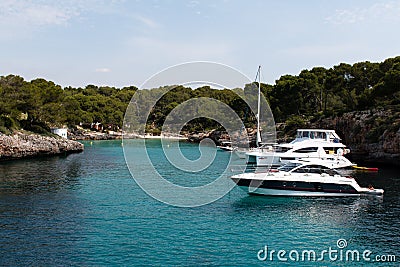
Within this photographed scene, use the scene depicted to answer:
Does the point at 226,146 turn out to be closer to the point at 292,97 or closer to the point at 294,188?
the point at 292,97

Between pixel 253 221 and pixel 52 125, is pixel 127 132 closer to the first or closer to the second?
pixel 52 125

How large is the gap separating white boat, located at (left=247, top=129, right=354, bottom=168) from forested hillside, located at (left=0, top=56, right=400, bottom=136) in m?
12.1

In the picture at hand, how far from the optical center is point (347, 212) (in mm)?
29656

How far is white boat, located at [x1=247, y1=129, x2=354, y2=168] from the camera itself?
4834 cm

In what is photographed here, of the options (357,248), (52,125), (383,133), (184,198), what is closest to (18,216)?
(184,198)

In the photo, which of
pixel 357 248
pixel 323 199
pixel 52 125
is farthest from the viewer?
pixel 52 125

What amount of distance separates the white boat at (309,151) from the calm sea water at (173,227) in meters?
9.84

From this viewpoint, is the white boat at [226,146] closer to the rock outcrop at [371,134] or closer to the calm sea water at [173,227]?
the rock outcrop at [371,134]

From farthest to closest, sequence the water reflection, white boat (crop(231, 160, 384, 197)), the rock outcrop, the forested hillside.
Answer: the forested hillside, the rock outcrop, the water reflection, white boat (crop(231, 160, 384, 197))

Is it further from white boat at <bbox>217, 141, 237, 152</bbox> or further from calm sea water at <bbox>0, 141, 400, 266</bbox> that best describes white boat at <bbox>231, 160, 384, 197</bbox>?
white boat at <bbox>217, 141, 237, 152</bbox>

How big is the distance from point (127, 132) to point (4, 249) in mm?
108112

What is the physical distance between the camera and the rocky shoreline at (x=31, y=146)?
2351 inches

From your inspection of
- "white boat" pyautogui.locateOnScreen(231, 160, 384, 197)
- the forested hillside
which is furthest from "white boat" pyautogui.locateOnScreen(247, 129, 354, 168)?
"white boat" pyautogui.locateOnScreen(231, 160, 384, 197)

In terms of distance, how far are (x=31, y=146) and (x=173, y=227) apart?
47.4 m
